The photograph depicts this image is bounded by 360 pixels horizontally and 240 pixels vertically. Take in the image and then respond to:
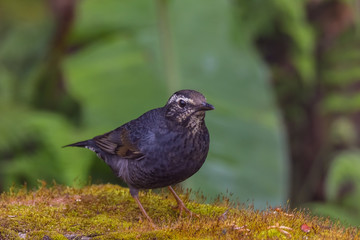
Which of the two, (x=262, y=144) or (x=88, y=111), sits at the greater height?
(x=88, y=111)

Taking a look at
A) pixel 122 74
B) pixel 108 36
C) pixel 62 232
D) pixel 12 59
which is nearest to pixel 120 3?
pixel 108 36

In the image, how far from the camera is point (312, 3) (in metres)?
9.55

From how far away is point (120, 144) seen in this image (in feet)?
15.6

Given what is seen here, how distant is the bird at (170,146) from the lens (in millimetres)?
4164

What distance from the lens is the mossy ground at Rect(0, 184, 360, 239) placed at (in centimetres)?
359

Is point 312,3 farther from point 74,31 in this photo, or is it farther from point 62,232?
point 62,232

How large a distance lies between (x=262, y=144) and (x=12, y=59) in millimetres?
4769

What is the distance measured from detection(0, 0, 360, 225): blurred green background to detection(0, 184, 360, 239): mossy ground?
8.05 ft

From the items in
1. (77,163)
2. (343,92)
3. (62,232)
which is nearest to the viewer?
(62,232)

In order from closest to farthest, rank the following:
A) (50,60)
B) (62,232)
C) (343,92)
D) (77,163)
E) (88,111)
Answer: (62,232), (77,163), (88,111), (50,60), (343,92)

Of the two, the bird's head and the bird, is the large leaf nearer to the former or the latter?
the bird

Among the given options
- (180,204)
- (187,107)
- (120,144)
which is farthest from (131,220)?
(187,107)

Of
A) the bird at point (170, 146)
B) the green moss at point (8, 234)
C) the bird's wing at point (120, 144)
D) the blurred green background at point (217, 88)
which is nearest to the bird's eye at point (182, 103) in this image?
the bird at point (170, 146)

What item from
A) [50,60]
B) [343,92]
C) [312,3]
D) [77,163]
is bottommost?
[77,163]
